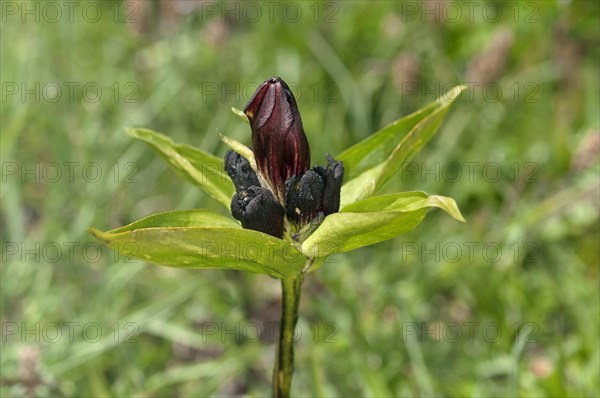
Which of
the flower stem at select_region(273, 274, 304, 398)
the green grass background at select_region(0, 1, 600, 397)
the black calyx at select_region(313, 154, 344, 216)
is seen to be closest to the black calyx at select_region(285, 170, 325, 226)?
the black calyx at select_region(313, 154, 344, 216)

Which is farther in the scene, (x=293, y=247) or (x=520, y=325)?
(x=520, y=325)

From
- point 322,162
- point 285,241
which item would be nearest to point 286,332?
point 285,241

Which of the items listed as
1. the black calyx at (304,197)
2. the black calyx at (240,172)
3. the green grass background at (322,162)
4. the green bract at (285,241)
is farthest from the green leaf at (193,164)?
the green grass background at (322,162)

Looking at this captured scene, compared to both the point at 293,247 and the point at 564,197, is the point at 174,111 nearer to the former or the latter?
the point at 564,197

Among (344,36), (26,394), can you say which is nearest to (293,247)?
(26,394)

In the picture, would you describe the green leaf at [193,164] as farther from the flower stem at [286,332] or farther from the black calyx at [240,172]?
the flower stem at [286,332]

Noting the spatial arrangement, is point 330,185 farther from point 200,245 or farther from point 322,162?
point 322,162

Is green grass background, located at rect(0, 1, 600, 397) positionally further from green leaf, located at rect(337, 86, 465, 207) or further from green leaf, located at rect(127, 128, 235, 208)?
green leaf, located at rect(127, 128, 235, 208)
